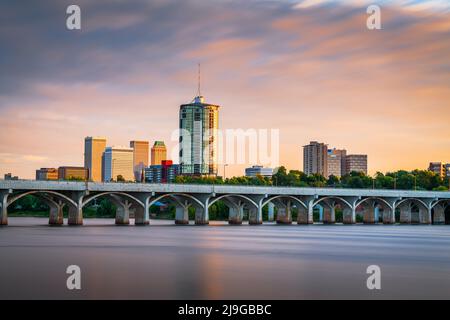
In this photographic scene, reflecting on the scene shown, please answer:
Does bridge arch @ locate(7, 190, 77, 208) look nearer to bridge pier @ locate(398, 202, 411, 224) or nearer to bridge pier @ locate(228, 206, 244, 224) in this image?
bridge pier @ locate(228, 206, 244, 224)

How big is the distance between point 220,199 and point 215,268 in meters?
83.7

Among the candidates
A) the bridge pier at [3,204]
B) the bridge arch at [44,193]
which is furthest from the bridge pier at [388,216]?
the bridge pier at [3,204]

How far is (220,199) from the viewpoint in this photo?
135250 millimetres

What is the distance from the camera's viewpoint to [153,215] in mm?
193750

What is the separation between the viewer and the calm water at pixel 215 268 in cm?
3922

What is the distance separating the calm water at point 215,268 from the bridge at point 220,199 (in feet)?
76.7

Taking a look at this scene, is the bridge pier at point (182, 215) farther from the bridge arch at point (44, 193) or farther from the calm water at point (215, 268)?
the calm water at point (215, 268)

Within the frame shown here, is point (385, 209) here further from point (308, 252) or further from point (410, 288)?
point (410, 288)

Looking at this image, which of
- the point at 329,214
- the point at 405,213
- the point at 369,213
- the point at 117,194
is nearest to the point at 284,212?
the point at 329,214

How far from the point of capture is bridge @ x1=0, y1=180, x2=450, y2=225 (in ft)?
342

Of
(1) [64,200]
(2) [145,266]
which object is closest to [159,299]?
(2) [145,266]
